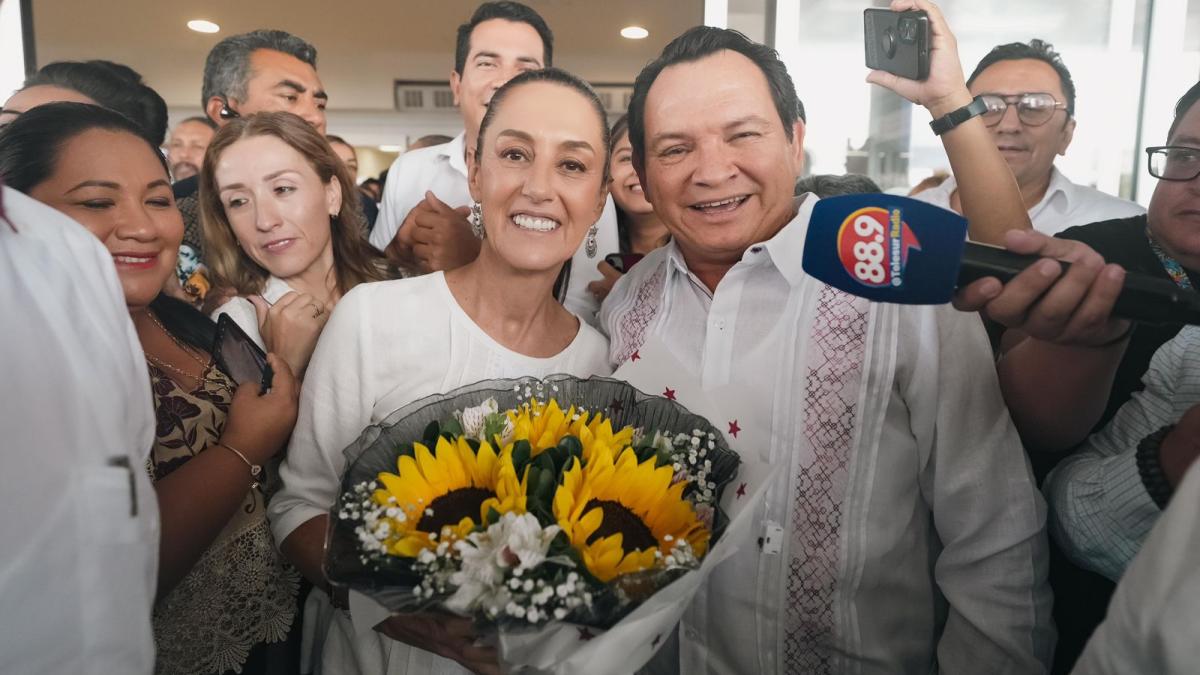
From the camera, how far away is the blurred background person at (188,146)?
461 cm

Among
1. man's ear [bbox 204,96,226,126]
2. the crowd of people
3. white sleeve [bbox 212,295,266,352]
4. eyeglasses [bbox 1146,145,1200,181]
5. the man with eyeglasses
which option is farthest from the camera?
man's ear [bbox 204,96,226,126]

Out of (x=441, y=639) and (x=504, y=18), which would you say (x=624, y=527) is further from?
(x=504, y=18)

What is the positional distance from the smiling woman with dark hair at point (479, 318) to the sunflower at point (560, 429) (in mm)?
396

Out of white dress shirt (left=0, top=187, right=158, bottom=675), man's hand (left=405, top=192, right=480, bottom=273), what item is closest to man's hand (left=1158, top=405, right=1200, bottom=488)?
white dress shirt (left=0, top=187, right=158, bottom=675)

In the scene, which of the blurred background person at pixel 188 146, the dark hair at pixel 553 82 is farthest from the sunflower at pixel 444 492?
the blurred background person at pixel 188 146

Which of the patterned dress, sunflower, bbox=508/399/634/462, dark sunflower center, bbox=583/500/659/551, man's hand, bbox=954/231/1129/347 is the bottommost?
the patterned dress

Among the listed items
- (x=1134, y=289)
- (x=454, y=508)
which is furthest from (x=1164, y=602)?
(x=454, y=508)

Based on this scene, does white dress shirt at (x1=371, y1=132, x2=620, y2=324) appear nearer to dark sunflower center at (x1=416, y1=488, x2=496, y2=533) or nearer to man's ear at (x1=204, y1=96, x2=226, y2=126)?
man's ear at (x1=204, y1=96, x2=226, y2=126)

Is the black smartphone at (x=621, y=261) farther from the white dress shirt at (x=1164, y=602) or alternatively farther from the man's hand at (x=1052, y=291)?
the white dress shirt at (x=1164, y=602)

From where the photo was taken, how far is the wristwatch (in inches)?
55.4

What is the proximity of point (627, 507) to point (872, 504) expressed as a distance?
1.78ft

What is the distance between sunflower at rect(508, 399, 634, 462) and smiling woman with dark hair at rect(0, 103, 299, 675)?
56 centimetres

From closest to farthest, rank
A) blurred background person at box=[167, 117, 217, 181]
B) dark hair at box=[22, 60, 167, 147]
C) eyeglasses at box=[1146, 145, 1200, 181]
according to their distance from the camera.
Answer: eyeglasses at box=[1146, 145, 1200, 181] → dark hair at box=[22, 60, 167, 147] → blurred background person at box=[167, 117, 217, 181]

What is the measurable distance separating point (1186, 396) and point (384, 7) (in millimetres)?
6616
